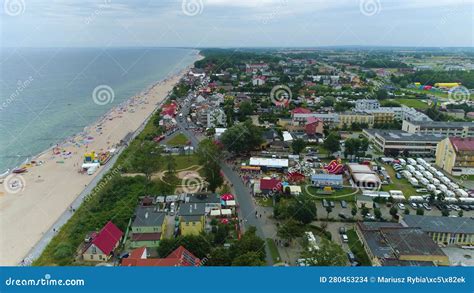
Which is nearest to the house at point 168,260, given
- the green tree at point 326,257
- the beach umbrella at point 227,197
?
the green tree at point 326,257

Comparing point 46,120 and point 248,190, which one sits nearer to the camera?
point 248,190

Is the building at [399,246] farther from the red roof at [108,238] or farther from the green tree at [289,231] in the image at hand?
the red roof at [108,238]

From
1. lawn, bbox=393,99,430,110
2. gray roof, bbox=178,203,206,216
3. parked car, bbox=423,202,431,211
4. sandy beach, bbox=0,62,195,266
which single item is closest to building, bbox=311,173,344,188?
parked car, bbox=423,202,431,211

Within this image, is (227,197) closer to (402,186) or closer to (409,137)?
(402,186)

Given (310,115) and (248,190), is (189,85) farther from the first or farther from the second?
(248,190)

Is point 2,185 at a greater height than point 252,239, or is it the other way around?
point 252,239

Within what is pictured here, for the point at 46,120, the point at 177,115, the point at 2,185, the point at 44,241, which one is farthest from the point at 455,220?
the point at 46,120

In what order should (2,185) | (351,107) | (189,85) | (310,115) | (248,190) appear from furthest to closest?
1. (189,85)
2. (351,107)
3. (310,115)
4. (2,185)
5. (248,190)

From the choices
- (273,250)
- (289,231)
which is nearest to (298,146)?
(289,231)
